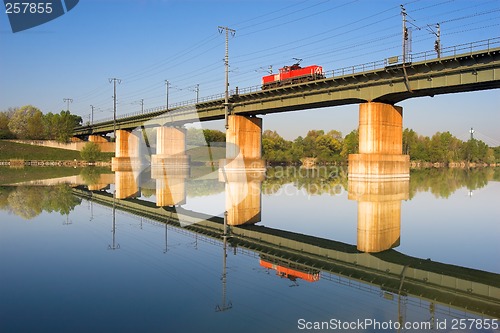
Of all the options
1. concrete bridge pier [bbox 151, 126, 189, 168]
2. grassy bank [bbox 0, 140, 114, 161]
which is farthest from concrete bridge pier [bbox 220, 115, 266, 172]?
grassy bank [bbox 0, 140, 114, 161]

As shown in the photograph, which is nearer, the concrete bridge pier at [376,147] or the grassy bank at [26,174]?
the concrete bridge pier at [376,147]

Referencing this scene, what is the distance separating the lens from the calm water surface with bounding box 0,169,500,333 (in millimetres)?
6980

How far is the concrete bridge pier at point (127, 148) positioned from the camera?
99175 mm

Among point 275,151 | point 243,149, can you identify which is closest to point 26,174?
point 243,149

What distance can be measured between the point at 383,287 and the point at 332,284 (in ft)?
3.72

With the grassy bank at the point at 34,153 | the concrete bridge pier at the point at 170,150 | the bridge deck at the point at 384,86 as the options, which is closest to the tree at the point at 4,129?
the grassy bank at the point at 34,153

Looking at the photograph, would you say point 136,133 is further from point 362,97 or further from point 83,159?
point 362,97

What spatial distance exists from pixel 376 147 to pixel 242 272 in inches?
1546

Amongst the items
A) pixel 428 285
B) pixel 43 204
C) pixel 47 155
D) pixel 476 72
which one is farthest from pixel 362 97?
pixel 47 155

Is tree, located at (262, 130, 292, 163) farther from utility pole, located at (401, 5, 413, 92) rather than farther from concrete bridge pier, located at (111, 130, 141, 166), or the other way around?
utility pole, located at (401, 5, 413, 92)

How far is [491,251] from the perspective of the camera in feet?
41.0

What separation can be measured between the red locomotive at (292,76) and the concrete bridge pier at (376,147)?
8.21 metres

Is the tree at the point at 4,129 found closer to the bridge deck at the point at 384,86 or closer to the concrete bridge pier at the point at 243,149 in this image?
the bridge deck at the point at 384,86

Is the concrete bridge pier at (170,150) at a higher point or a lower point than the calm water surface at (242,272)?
higher
